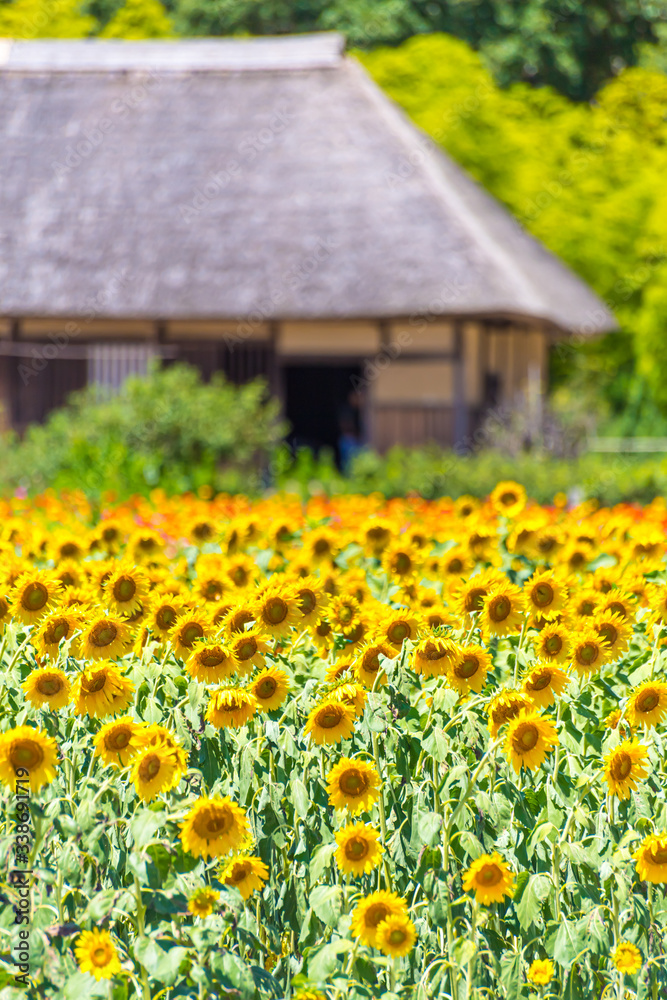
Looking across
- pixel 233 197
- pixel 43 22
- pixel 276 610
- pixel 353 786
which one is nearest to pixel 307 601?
pixel 276 610

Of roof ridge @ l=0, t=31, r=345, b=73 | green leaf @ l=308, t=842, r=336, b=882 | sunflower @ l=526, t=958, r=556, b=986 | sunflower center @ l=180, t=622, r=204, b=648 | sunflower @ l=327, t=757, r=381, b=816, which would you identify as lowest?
sunflower @ l=526, t=958, r=556, b=986

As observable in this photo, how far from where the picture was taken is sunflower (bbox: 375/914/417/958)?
2.29 meters

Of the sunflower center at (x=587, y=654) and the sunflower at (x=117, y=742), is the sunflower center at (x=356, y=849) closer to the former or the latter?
the sunflower at (x=117, y=742)

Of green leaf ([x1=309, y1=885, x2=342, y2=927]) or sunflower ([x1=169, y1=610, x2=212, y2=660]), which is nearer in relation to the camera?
green leaf ([x1=309, y1=885, x2=342, y2=927])

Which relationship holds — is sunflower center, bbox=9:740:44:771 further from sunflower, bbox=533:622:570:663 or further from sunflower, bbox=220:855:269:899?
sunflower, bbox=533:622:570:663

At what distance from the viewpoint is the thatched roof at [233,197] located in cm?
1466

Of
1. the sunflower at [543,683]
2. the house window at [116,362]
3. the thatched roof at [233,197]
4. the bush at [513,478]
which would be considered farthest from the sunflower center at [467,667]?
the house window at [116,362]

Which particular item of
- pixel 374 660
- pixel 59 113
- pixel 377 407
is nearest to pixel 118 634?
pixel 374 660

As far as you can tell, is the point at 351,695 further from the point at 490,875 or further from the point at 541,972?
the point at 541,972

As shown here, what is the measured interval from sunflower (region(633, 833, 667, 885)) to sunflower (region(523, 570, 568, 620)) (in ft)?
2.50

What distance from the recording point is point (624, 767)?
2549 mm

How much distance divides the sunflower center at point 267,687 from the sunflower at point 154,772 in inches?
15.5

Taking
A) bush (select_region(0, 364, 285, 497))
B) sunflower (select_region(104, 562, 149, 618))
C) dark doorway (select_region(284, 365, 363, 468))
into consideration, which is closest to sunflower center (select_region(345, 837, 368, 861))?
sunflower (select_region(104, 562, 149, 618))

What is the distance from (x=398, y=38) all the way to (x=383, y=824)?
89.7ft
